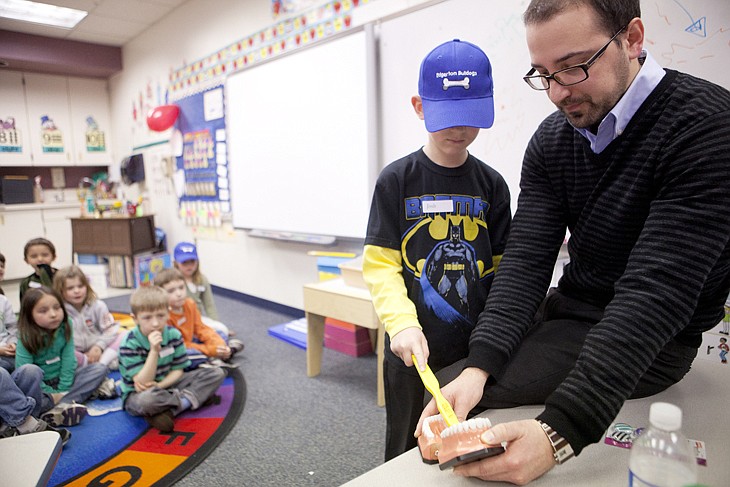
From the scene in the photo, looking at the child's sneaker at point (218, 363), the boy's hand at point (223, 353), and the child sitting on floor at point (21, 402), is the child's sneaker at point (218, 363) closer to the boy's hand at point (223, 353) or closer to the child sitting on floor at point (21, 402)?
the boy's hand at point (223, 353)

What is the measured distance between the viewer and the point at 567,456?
654 mm

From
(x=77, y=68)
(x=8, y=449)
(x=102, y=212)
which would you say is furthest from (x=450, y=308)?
(x=77, y=68)

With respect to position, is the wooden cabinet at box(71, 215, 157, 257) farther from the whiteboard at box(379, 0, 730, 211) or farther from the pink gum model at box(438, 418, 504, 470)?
the pink gum model at box(438, 418, 504, 470)

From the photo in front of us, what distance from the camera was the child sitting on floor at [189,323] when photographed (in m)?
2.44

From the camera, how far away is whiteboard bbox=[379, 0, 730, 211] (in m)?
1.49

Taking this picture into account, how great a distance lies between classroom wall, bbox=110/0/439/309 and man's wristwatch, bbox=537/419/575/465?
2.12 m

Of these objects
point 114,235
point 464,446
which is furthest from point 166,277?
point 114,235

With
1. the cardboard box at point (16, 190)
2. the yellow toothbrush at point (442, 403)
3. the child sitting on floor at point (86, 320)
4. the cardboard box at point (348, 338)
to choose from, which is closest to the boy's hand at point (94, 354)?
the child sitting on floor at point (86, 320)

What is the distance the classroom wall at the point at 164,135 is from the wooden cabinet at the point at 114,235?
23cm

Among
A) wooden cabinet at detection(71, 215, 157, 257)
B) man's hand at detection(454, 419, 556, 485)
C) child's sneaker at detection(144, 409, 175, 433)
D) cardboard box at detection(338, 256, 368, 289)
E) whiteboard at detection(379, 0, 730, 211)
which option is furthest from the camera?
wooden cabinet at detection(71, 215, 157, 257)

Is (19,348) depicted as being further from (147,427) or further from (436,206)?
(436,206)

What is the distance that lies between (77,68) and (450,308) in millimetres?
5787

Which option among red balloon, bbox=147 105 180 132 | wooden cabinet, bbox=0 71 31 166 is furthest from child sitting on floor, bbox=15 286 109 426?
wooden cabinet, bbox=0 71 31 166

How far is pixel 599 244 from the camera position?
0.89 meters
